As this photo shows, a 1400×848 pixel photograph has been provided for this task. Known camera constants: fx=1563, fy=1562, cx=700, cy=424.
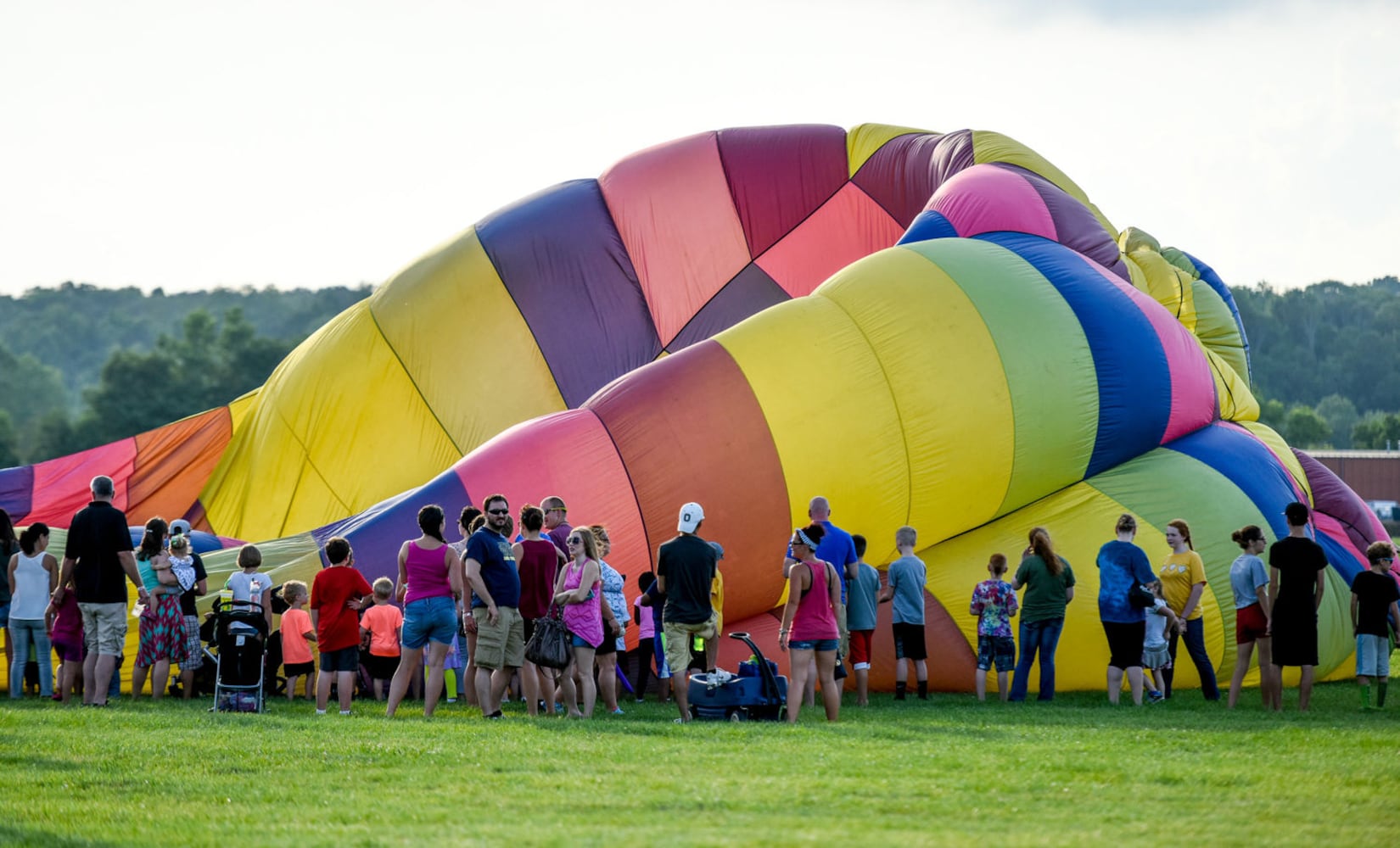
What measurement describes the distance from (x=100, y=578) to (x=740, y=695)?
15.6ft

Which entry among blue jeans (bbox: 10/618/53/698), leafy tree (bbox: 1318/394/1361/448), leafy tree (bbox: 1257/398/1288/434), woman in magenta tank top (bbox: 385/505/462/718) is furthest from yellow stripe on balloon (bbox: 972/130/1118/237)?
leafy tree (bbox: 1318/394/1361/448)

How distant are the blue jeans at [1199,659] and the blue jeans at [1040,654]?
917 millimetres

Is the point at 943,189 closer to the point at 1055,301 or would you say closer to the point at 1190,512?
the point at 1055,301

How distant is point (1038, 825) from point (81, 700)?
330 inches

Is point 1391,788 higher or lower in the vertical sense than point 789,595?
lower

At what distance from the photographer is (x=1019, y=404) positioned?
44.1ft

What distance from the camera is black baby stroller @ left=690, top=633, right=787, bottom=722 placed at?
1045 cm

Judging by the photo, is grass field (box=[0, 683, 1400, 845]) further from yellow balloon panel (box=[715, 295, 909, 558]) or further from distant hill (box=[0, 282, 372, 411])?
distant hill (box=[0, 282, 372, 411])

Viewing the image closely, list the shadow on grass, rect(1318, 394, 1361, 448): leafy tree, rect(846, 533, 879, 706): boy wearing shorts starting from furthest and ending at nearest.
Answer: rect(1318, 394, 1361, 448): leafy tree → rect(846, 533, 879, 706): boy wearing shorts → the shadow on grass

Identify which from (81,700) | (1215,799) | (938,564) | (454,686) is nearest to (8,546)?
(81,700)

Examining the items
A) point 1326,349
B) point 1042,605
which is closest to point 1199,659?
point 1042,605

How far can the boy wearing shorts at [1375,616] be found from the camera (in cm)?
1163

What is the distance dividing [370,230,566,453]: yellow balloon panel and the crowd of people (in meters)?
3.64

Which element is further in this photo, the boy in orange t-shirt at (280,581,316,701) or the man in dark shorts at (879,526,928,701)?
the man in dark shorts at (879,526,928,701)
